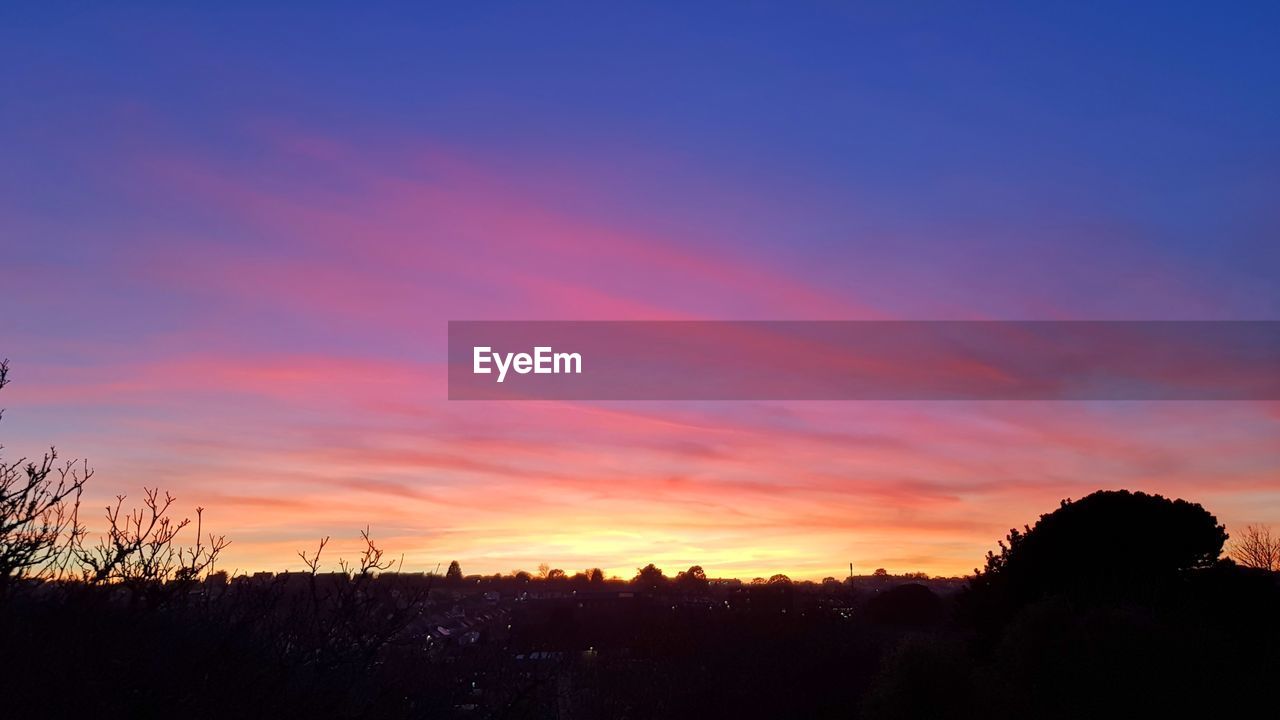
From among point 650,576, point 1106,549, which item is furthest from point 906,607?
point 650,576

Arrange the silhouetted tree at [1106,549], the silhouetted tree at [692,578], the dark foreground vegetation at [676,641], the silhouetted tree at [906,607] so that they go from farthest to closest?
the silhouetted tree at [692,578]
the silhouetted tree at [906,607]
the silhouetted tree at [1106,549]
the dark foreground vegetation at [676,641]

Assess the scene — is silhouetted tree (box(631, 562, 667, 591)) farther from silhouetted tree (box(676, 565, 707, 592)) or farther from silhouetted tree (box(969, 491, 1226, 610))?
silhouetted tree (box(969, 491, 1226, 610))

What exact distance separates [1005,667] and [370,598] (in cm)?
2590

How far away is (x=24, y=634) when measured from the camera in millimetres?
8398

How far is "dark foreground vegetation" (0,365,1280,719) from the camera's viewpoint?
31.2 ft

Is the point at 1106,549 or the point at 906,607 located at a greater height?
the point at 1106,549

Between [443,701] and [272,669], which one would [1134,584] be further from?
[272,669]

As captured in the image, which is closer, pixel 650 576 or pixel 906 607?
pixel 906 607

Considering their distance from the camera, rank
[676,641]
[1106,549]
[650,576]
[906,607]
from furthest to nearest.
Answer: [650,576]
[906,607]
[676,641]
[1106,549]

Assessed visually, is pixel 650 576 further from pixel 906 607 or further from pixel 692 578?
pixel 906 607

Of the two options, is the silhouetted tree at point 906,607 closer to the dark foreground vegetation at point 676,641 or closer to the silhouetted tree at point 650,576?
the dark foreground vegetation at point 676,641

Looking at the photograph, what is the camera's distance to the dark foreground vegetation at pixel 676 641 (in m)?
9.52

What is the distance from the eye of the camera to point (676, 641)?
198 ft

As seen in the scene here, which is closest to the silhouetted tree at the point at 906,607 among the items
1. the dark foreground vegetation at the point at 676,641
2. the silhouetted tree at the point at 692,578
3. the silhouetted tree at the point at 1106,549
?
the dark foreground vegetation at the point at 676,641
